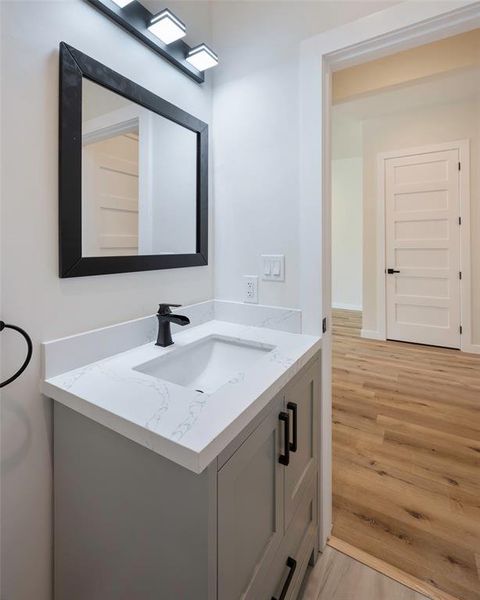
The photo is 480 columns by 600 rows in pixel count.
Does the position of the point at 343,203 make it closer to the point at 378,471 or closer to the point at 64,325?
the point at 378,471

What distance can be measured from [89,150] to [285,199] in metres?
0.77

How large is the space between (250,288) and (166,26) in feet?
3.48

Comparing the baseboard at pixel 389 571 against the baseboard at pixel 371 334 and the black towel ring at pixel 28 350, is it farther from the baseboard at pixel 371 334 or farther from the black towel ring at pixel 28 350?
the baseboard at pixel 371 334

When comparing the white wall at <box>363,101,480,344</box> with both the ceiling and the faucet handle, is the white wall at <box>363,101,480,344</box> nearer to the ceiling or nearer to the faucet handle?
the ceiling

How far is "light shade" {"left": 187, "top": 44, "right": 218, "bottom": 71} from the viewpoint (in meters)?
1.36

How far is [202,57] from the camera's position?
1.38 metres

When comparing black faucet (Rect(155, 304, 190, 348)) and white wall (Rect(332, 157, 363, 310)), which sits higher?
white wall (Rect(332, 157, 363, 310))

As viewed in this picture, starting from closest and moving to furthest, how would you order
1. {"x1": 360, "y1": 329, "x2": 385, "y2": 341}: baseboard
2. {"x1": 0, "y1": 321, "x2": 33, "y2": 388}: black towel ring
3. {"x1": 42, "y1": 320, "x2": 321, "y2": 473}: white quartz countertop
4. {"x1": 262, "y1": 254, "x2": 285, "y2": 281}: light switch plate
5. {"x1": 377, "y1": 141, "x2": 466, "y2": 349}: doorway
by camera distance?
{"x1": 42, "y1": 320, "x2": 321, "y2": 473}: white quartz countertop < {"x1": 0, "y1": 321, "x2": 33, "y2": 388}: black towel ring < {"x1": 262, "y1": 254, "x2": 285, "y2": 281}: light switch plate < {"x1": 377, "y1": 141, "x2": 466, "y2": 349}: doorway < {"x1": 360, "y1": 329, "x2": 385, "y2": 341}: baseboard

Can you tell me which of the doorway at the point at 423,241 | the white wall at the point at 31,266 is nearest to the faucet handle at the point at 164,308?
the white wall at the point at 31,266

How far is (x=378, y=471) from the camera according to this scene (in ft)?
6.02

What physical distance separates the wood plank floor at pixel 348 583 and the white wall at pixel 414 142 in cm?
333

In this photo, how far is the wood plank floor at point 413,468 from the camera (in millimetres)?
1354

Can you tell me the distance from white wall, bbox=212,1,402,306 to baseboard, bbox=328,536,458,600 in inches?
41.7

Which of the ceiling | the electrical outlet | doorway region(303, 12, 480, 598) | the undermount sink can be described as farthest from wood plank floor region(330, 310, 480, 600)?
the ceiling
